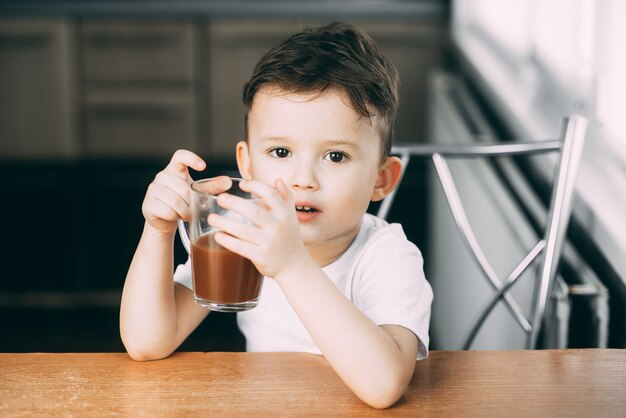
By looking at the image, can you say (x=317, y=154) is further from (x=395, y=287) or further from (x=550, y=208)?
(x=550, y=208)

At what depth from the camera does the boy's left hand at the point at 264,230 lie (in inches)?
27.5

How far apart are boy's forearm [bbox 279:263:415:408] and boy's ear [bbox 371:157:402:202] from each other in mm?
Answer: 307

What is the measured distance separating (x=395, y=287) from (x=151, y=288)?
27 centimetres

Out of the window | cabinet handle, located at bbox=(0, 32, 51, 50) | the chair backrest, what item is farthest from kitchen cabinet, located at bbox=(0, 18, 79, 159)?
the chair backrest

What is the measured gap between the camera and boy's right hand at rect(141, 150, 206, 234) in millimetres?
857

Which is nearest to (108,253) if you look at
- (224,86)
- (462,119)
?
(224,86)

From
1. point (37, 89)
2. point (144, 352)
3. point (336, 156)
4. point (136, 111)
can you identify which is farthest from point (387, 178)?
point (37, 89)

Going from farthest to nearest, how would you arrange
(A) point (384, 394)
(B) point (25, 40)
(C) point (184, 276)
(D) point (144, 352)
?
1. (B) point (25, 40)
2. (C) point (184, 276)
3. (D) point (144, 352)
4. (A) point (384, 394)

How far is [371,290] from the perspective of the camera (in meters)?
0.92

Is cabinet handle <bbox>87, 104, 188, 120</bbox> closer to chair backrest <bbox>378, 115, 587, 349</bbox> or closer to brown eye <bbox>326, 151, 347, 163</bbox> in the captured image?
chair backrest <bbox>378, 115, 587, 349</bbox>

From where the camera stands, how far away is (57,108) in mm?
3348

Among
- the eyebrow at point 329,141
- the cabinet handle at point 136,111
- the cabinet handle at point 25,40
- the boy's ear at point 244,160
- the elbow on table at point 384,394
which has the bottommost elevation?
the cabinet handle at point 136,111

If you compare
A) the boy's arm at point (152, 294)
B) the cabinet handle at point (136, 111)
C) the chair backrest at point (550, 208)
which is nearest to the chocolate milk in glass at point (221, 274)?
the boy's arm at point (152, 294)

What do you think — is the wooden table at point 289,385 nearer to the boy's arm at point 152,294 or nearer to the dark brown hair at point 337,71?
the boy's arm at point 152,294
